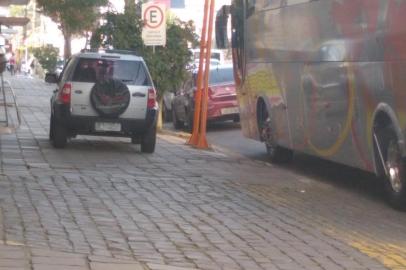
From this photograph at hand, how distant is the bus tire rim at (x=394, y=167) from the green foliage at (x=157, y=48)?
1159 cm

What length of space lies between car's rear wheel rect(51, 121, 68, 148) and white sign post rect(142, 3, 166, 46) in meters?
5.24

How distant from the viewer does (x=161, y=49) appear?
74.8 feet

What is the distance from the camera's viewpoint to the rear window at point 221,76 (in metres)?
24.4

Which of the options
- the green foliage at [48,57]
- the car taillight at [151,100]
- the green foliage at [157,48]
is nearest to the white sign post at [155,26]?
the green foliage at [157,48]

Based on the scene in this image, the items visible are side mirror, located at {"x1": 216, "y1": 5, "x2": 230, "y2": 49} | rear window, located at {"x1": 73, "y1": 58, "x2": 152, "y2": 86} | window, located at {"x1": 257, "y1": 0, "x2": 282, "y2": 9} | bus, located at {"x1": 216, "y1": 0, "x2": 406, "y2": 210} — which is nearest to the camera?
bus, located at {"x1": 216, "y1": 0, "x2": 406, "y2": 210}

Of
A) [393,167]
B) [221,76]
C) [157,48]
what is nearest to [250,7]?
[157,48]

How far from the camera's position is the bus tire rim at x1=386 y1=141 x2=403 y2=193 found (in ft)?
36.7

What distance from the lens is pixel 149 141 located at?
16578 millimetres

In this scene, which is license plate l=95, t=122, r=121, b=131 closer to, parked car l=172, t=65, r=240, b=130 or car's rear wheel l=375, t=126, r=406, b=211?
car's rear wheel l=375, t=126, r=406, b=211

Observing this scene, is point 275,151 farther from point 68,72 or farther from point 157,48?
point 157,48

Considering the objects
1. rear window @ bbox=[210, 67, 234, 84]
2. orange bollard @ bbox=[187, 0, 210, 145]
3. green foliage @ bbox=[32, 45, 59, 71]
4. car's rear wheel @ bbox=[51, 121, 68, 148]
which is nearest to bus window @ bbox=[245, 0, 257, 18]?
orange bollard @ bbox=[187, 0, 210, 145]

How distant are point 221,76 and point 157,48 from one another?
98.5 inches

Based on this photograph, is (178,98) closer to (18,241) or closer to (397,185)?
(397,185)

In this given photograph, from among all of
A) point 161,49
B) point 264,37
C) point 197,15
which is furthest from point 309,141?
point 197,15
